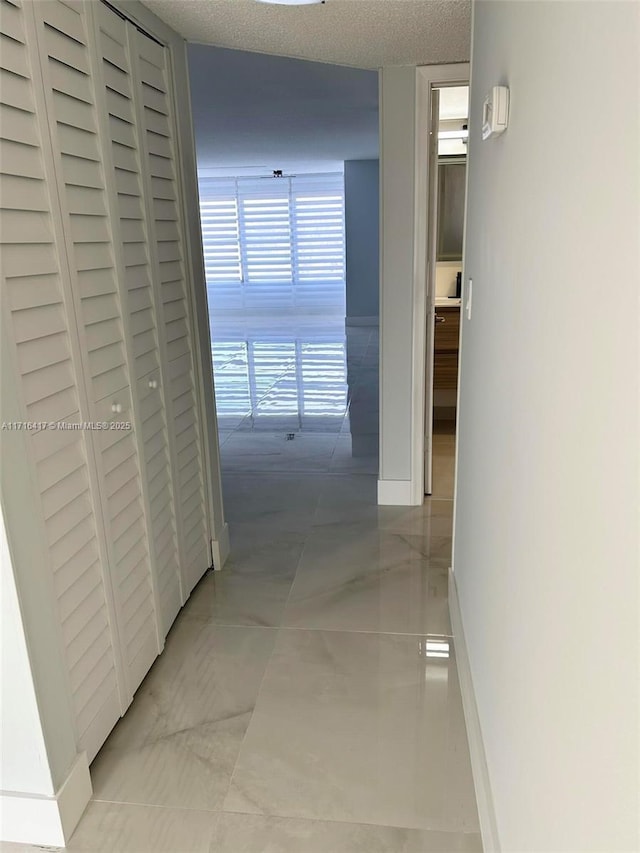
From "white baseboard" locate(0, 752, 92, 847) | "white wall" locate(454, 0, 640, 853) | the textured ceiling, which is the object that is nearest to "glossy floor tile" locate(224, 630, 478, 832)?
"white wall" locate(454, 0, 640, 853)

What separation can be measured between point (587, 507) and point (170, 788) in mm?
1452

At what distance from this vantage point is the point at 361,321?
9961 mm

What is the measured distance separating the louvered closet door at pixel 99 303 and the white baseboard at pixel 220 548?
65cm

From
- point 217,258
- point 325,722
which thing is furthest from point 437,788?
point 217,258

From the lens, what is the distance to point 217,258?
37.3ft

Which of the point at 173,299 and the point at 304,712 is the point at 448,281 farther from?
the point at 304,712

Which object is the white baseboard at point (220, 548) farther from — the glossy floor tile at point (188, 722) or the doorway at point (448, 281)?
the doorway at point (448, 281)

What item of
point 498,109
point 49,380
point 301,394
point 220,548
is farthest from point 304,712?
point 301,394

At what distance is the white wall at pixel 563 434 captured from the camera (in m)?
0.68

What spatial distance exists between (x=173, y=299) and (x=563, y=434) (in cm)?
172

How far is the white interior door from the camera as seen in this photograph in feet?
9.87

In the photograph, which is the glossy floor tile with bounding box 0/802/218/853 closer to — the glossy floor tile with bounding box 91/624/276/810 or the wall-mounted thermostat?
the glossy floor tile with bounding box 91/624/276/810

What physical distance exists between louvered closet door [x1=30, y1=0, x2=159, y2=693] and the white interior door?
1.61 meters

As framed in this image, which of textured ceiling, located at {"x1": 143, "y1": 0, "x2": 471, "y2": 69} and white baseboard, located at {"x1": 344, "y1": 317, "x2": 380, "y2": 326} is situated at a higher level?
textured ceiling, located at {"x1": 143, "y1": 0, "x2": 471, "y2": 69}
